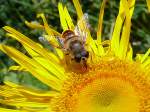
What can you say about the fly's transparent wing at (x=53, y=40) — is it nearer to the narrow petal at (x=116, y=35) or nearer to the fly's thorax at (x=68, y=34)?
the fly's thorax at (x=68, y=34)

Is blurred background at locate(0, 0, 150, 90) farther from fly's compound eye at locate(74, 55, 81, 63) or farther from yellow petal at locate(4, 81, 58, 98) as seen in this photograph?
fly's compound eye at locate(74, 55, 81, 63)

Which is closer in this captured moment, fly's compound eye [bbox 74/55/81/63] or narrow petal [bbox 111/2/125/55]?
fly's compound eye [bbox 74/55/81/63]

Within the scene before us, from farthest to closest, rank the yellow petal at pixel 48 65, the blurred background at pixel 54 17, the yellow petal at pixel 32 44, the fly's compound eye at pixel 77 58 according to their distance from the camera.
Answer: the blurred background at pixel 54 17 < the yellow petal at pixel 48 65 < the yellow petal at pixel 32 44 < the fly's compound eye at pixel 77 58

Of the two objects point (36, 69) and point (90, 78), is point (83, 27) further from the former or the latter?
point (36, 69)

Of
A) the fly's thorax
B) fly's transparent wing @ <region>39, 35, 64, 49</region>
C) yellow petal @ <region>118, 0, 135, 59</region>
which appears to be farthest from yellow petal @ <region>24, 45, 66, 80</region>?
yellow petal @ <region>118, 0, 135, 59</region>

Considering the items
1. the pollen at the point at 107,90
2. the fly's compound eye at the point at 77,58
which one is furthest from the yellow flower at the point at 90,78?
the fly's compound eye at the point at 77,58
